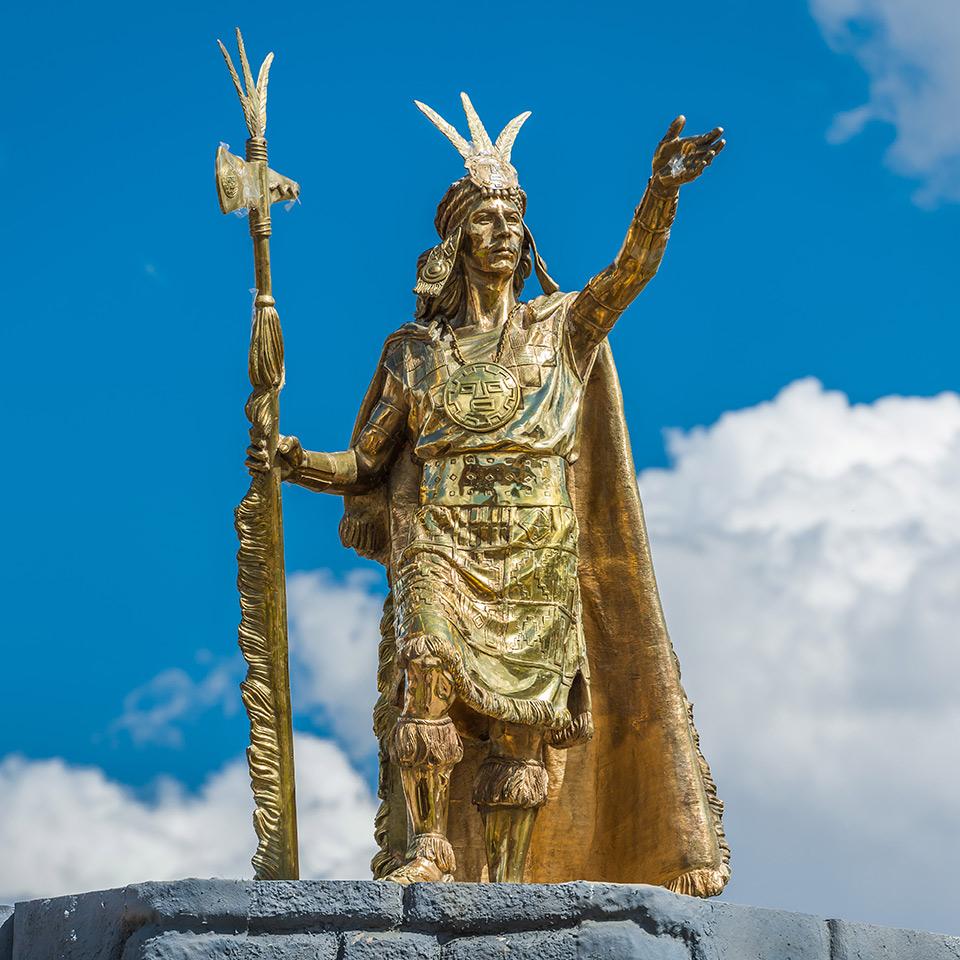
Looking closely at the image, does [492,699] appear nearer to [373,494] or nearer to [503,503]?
[503,503]

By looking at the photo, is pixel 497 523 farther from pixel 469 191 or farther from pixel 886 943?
pixel 886 943

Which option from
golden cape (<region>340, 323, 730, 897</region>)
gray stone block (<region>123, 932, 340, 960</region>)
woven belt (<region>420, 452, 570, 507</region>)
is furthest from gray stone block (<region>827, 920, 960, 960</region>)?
woven belt (<region>420, 452, 570, 507</region>)

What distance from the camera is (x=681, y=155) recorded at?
24.4 ft

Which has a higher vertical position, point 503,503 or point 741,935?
point 503,503

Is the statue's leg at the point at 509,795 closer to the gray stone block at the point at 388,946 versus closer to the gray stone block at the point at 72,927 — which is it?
the gray stone block at the point at 388,946

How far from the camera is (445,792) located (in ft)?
22.8

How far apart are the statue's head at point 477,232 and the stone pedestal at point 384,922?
10.5 ft

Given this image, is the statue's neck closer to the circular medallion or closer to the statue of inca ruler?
the statue of inca ruler

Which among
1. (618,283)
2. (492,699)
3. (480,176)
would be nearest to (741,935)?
(492,699)

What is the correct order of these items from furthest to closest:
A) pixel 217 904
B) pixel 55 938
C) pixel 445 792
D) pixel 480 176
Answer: pixel 480 176
pixel 445 792
pixel 55 938
pixel 217 904

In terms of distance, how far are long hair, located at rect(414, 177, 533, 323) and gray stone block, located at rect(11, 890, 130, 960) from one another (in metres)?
3.34

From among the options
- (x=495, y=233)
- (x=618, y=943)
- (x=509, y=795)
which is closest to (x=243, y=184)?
(x=495, y=233)

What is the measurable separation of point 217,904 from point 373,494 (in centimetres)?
280

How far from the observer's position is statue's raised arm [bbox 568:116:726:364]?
741 centimetres
